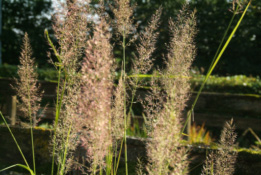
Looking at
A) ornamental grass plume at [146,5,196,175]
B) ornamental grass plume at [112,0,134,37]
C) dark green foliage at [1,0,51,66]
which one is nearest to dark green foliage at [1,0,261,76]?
dark green foliage at [1,0,51,66]

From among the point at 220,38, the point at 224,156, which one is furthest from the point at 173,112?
the point at 220,38

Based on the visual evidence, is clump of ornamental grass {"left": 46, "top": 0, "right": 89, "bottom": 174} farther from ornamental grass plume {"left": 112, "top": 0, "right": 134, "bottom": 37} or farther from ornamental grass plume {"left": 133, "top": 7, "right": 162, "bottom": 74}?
ornamental grass plume {"left": 133, "top": 7, "right": 162, "bottom": 74}

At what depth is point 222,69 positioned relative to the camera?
15633 millimetres

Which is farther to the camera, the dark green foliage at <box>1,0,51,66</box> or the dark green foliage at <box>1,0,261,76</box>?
the dark green foliage at <box>1,0,51,66</box>

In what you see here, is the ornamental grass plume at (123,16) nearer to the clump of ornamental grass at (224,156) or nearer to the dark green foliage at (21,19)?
the clump of ornamental grass at (224,156)

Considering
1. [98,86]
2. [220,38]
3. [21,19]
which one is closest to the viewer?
[98,86]

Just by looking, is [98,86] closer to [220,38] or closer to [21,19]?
[220,38]

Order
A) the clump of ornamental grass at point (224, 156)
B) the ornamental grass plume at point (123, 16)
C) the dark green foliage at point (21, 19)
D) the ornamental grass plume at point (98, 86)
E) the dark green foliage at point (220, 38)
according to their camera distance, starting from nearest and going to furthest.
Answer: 1. the ornamental grass plume at point (98, 86)
2. the clump of ornamental grass at point (224, 156)
3. the ornamental grass plume at point (123, 16)
4. the dark green foliage at point (220, 38)
5. the dark green foliage at point (21, 19)

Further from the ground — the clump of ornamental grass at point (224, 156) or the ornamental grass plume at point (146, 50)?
the ornamental grass plume at point (146, 50)

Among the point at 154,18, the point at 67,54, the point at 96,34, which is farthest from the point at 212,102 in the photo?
the point at 96,34

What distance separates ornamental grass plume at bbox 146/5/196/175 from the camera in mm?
1070

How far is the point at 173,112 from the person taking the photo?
1.05 m

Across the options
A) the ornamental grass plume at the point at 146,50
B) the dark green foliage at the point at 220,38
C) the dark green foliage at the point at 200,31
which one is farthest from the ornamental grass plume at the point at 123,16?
the dark green foliage at the point at 220,38

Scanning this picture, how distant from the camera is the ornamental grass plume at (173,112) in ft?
3.51
